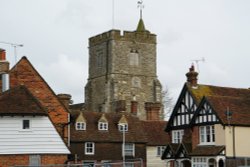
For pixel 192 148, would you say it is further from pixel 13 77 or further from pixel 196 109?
pixel 13 77

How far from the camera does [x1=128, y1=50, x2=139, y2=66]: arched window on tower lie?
315 ft

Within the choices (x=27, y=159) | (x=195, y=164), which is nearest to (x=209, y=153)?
(x=195, y=164)

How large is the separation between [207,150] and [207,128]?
6.22ft

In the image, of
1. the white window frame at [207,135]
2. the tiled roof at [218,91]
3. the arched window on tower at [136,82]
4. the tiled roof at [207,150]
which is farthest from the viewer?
the arched window on tower at [136,82]

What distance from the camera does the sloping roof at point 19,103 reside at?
40.7 m

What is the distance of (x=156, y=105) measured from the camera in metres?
67.4

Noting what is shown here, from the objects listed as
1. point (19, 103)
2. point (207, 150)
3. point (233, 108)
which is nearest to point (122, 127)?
point (207, 150)

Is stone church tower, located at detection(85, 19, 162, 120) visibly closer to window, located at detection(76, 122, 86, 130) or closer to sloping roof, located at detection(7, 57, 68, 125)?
window, located at detection(76, 122, 86, 130)

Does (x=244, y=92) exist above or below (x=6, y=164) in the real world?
above

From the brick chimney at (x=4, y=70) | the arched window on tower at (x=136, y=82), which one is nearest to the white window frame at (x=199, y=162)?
the brick chimney at (x=4, y=70)

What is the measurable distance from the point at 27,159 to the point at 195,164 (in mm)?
14459

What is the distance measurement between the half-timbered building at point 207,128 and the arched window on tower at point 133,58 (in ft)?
137

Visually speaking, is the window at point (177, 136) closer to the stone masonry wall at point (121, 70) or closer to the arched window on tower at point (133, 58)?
the stone masonry wall at point (121, 70)

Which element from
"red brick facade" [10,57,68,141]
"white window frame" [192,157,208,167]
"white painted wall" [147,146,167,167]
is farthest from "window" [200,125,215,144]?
"white painted wall" [147,146,167,167]
